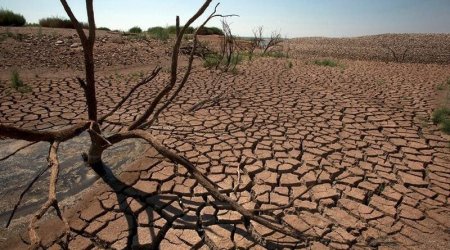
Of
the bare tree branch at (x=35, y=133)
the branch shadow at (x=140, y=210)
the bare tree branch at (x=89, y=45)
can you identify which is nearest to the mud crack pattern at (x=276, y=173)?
the branch shadow at (x=140, y=210)

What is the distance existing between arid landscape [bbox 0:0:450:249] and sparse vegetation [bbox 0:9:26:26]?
21.5 feet

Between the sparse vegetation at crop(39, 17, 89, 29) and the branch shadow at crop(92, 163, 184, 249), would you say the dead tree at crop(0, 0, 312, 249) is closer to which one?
the branch shadow at crop(92, 163, 184, 249)

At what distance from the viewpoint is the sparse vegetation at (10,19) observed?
1135cm

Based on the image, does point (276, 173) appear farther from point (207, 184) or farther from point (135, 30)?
point (135, 30)

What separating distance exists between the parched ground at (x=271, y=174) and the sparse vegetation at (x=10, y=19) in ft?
24.9

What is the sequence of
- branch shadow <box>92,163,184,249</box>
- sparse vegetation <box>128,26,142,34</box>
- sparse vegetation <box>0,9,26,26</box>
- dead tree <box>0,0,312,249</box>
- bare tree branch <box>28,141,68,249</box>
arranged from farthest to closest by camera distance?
sparse vegetation <box>128,26,142,34</box>
sparse vegetation <box>0,9,26,26</box>
branch shadow <box>92,163,184,249</box>
dead tree <box>0,0,312,249</box>
bare tree branch <box>28,141,68,249</box>

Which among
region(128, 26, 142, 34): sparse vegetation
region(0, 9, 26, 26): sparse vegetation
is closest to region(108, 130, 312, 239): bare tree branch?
region(0, 9, 26, 26): sparse vegetation

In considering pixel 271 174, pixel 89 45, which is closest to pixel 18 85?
pixel 89 45

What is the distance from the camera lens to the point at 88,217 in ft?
7.64

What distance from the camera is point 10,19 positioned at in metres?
11.5

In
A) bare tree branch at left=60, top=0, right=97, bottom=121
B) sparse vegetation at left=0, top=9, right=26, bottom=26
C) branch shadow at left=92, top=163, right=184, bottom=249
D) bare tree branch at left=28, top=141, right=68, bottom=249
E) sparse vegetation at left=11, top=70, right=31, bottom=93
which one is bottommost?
branch shadow at left=92, top=163, right=184, bottom=249

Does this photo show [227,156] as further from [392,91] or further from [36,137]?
[392,91]

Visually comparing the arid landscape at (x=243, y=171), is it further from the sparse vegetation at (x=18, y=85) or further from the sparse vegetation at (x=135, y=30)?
the sparse vegetation at (x=135, y=30)

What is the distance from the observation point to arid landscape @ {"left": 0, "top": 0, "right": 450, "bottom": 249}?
7.26ft
